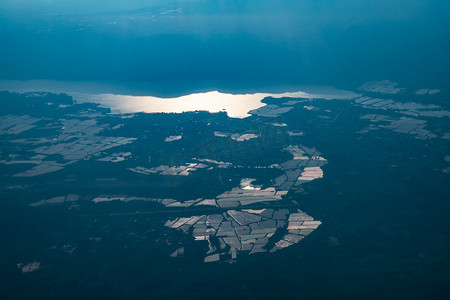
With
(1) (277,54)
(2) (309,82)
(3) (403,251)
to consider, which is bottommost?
(3) (403,251)

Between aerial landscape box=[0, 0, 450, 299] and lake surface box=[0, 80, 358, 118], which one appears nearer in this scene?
aerial landscape box=[0, 0, 450, 299]

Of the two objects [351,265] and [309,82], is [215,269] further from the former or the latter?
[309,82]

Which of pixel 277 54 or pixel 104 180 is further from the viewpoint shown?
pixel 277 54

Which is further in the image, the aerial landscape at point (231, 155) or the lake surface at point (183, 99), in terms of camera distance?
the lake surface at point (183, 99)

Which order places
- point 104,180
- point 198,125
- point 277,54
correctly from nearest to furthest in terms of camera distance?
point 104,180, point 198,125, point 277,54

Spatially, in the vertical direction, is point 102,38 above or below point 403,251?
above

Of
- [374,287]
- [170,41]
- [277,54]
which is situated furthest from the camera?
[170,41]

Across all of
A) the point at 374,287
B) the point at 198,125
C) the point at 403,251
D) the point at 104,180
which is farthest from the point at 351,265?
the point at 198,125

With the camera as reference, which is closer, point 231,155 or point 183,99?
point 231,155
